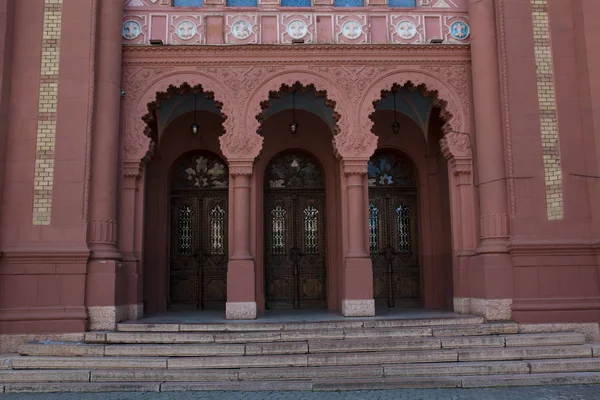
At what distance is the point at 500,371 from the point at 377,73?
6.37 m

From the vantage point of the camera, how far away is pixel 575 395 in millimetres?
7312

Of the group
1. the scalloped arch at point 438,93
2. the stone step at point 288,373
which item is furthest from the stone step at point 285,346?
the scalloped arch at point 438,93

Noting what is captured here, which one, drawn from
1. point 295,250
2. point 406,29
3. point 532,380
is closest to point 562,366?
point 532,380

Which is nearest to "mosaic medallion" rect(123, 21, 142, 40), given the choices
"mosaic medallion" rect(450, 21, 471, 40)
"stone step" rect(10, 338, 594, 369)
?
"stone step" rect(10, 338, 594, 369)

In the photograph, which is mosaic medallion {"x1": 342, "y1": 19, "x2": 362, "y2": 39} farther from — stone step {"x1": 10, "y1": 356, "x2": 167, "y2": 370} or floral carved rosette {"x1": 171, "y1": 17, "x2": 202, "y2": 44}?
stone step {"x1": 10, "y1": 356, "x2": 167, "y2": 370}

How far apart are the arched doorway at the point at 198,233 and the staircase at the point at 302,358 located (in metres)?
4.32

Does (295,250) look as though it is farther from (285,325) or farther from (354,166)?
(285,325)

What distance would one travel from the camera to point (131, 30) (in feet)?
39.4

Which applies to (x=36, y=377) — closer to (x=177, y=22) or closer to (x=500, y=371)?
(x=500, y=371)

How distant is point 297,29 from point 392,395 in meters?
7.70

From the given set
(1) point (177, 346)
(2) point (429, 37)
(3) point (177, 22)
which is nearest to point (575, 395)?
(1) point (177, 346)

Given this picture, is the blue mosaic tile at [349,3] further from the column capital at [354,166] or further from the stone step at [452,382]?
the stone step at [452,382]

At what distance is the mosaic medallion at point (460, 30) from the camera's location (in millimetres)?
12234

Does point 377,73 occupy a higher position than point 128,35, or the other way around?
point 128,35
